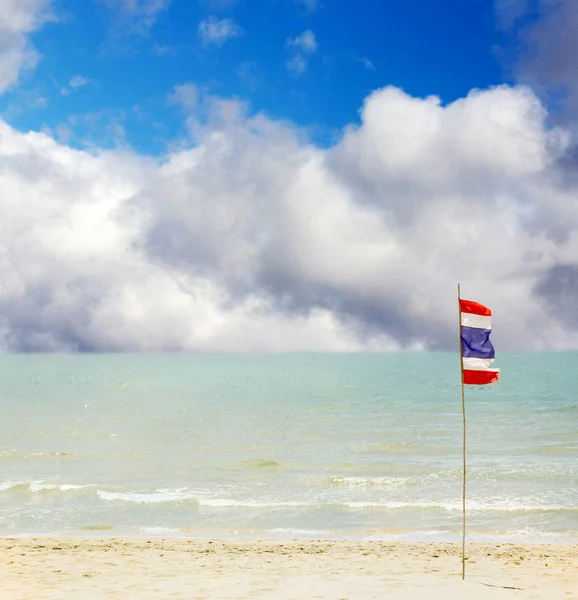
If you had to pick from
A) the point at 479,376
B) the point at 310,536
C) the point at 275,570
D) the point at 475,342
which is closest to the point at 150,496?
the point at 310,536

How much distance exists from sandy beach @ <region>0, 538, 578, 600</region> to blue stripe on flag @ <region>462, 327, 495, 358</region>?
4.34 meters

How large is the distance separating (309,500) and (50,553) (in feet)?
29.2

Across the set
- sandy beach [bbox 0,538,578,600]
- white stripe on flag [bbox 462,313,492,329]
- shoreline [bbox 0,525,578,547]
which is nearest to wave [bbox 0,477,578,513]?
shoreline [bbox 0,525,578,547]

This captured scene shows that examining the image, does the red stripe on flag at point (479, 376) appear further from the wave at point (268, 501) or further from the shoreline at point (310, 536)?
the wave at point (268, 501)

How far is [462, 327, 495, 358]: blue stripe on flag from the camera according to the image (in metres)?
13.1

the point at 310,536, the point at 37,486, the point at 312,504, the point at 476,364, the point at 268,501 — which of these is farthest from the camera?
the point at 37,486

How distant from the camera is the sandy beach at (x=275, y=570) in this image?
41.0 ft

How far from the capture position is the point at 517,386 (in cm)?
8006

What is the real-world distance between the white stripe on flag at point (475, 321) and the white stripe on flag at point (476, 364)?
0.63 meters

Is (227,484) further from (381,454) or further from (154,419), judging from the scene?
(154,419)

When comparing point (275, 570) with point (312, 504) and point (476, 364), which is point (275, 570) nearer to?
point (476, 364)

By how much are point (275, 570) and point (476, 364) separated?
19.2 ft

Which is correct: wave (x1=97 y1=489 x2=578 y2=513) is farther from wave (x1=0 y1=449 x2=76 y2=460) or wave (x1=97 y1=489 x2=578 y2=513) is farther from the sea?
wave (x1=0 y1=449 x2=76 y2=460)

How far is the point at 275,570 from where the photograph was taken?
14.0 meters
